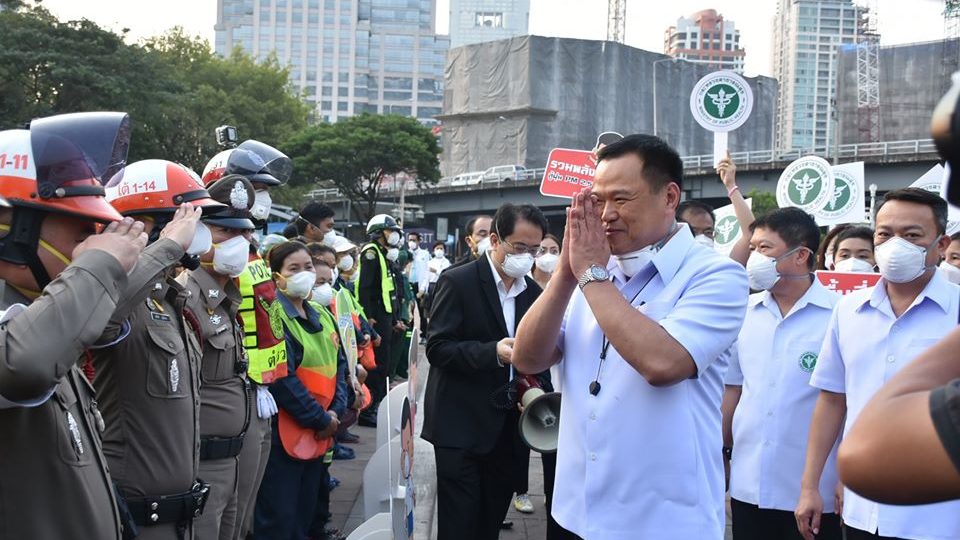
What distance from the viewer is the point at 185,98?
3922 centimetres

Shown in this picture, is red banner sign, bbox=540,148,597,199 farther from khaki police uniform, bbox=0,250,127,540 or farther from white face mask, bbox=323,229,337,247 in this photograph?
khaki police uniform, bbox=0,250,127,540

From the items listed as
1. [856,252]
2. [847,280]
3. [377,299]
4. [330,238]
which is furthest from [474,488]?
[377,299]

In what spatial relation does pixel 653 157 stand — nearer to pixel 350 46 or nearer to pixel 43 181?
pixel 43 181

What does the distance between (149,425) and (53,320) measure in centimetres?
121

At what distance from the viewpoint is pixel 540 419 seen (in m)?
4.70

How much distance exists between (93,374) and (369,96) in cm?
17227

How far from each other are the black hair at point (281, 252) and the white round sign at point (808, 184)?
5051 millimetres

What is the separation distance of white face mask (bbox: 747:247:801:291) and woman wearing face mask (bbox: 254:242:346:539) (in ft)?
8.02

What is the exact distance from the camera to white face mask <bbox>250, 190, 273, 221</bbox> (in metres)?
5.24

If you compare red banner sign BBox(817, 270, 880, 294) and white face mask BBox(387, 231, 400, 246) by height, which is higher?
white face mask BBox(387, 231, 400, 246)

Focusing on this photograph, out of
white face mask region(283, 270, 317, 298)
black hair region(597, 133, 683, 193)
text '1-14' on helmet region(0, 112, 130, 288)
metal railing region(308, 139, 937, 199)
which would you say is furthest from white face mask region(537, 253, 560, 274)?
metal railing region(308, 139, 937, 199)

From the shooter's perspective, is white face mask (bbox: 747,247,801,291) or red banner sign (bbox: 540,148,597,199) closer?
white face mask (bbox: 747,247,801,291)

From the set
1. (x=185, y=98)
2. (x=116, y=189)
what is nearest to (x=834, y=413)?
(x=116, y=189)

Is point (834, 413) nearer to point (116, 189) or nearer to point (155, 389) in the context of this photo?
point (155, 389)
